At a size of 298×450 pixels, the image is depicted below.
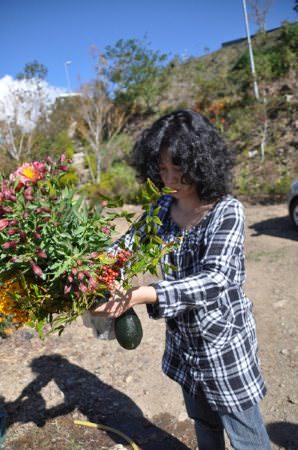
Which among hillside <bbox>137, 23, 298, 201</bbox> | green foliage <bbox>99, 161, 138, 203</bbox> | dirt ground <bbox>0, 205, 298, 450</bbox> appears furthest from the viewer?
green foliage <bbox>99, 161, 138, 203</bbox>

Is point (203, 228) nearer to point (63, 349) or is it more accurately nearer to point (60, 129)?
point (63, 349)

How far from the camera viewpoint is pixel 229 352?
5.23ft

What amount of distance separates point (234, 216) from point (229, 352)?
1.70ft

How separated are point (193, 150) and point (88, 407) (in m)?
2.26

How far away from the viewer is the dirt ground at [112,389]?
269 cm

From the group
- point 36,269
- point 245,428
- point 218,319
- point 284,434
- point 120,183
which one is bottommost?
point 284,434

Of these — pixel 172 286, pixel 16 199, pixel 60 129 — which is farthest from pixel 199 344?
pixel 60 129

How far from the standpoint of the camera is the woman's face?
1523 mm

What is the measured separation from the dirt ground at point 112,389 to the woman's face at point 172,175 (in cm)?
178

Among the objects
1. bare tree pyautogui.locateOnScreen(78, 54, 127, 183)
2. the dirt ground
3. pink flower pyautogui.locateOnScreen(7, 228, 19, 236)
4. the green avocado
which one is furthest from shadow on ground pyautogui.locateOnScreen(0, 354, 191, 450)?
bare tree pyautogui.locateOnScreen(78, 54, 127, 183)

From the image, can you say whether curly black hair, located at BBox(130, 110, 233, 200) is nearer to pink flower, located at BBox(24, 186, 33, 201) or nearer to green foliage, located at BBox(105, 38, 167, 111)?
pink flower, located at BBox(24, 186, 33, 201)

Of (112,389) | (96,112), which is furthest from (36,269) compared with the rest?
(96,112)

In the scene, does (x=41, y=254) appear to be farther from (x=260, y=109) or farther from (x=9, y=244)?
(x=260, y=109)

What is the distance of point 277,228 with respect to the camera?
24.0 ft
